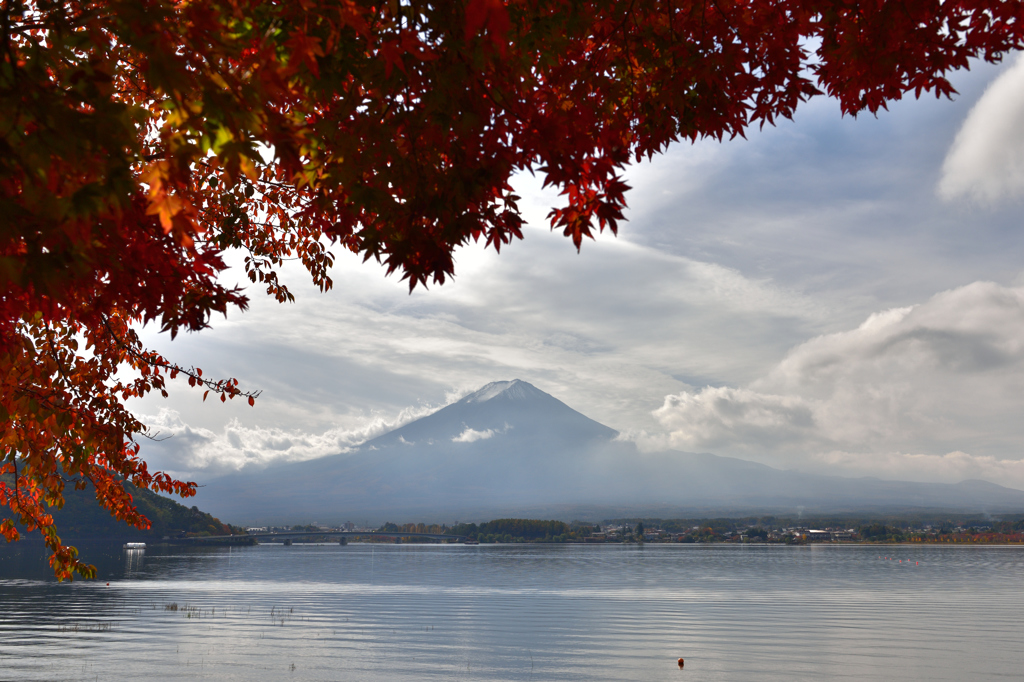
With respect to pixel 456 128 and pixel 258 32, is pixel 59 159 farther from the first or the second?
pixel 456 128

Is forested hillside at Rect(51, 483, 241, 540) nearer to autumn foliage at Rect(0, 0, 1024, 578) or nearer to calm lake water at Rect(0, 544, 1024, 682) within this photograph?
calm lake water at Rect(0, 544, 1024, 682)

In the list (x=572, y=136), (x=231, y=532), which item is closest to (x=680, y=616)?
(x=572, y=136)

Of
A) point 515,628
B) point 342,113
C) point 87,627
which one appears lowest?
point 515,628

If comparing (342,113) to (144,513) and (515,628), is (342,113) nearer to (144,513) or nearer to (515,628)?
→ (515,628)

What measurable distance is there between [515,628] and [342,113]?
56175mm

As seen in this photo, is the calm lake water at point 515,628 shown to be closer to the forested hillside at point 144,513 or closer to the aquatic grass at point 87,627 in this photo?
the aquatic grass at point 87,627

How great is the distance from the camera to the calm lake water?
37.8 meters

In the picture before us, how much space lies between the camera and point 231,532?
18662 centimetres

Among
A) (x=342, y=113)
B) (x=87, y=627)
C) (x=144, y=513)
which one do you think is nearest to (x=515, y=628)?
(x=87, y=627)

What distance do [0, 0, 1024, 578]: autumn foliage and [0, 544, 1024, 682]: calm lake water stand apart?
33.0 m

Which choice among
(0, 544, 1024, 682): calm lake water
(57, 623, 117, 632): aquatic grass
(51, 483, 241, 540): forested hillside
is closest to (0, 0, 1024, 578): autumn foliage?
(0, 544, 1024, 682): calm lake water

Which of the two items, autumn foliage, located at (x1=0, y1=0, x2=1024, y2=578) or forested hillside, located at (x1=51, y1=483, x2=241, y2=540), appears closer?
autumn foliage, located at (x1=0, y1=0, x2=1024, y2=578)

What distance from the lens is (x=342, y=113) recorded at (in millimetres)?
5414

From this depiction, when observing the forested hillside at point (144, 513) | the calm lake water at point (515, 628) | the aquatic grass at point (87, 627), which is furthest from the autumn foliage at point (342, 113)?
the forested hillside at point (144, 513)
